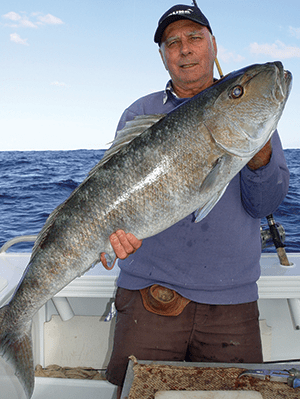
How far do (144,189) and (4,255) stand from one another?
114 inches

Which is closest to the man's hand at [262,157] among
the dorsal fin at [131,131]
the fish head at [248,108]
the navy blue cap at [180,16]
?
the fish head at [248,108]

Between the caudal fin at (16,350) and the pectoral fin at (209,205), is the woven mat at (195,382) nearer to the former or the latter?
the caudal fin at (16,350)

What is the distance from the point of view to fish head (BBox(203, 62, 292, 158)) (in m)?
2.02

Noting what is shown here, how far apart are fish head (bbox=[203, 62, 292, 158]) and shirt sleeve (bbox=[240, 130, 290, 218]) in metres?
0.27

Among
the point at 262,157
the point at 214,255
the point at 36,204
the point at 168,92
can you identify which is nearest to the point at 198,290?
the point at 214,255

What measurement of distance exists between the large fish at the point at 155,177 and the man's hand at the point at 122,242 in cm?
3

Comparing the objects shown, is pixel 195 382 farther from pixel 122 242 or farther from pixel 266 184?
pixel 266 184

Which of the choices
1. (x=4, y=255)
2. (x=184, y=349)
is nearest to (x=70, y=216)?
(x=184, y=349)

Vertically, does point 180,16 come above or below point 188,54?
above

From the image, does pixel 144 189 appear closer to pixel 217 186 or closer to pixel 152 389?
pixel 217 186

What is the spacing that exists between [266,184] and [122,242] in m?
0.98

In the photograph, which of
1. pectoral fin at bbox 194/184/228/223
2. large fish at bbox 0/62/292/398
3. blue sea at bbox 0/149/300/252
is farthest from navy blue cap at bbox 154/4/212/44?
blue sea at bbox 0/149/300/252

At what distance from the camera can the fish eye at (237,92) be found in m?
2.08

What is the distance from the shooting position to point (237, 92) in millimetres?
2082
